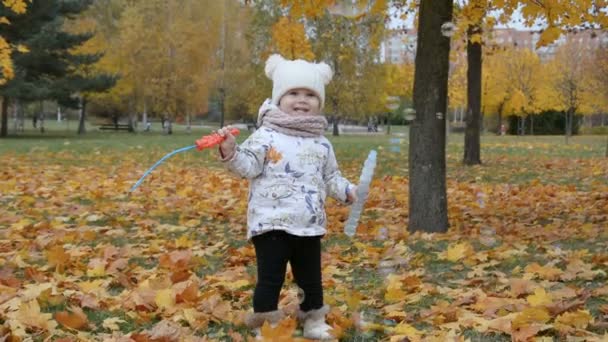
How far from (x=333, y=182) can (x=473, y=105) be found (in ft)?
37.7

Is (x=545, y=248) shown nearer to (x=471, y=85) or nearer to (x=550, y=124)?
(x=471, y=85)

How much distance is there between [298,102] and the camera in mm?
3104

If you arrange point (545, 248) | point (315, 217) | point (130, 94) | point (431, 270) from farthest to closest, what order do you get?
point (130, 94)
point (545, 248)
point (431, 270)
point (315, 217)

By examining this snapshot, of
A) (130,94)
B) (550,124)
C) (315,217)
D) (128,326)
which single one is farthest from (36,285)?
(550,124)

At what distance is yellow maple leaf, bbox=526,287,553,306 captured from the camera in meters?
3.28

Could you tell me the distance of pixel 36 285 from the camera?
3.68 metres

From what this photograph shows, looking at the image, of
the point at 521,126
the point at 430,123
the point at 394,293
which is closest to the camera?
the point at 394,293

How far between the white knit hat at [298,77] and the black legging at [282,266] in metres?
0.67

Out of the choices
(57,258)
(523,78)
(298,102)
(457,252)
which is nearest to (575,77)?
(523,78)

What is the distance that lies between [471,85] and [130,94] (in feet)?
95.8

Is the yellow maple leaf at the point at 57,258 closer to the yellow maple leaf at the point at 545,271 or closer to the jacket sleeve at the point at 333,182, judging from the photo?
the jacket sleeve at the point at 333,182

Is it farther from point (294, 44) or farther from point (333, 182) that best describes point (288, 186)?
point (294, 44)

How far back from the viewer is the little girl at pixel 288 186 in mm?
2957

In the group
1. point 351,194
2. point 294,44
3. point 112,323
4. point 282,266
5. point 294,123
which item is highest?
point 294,44
